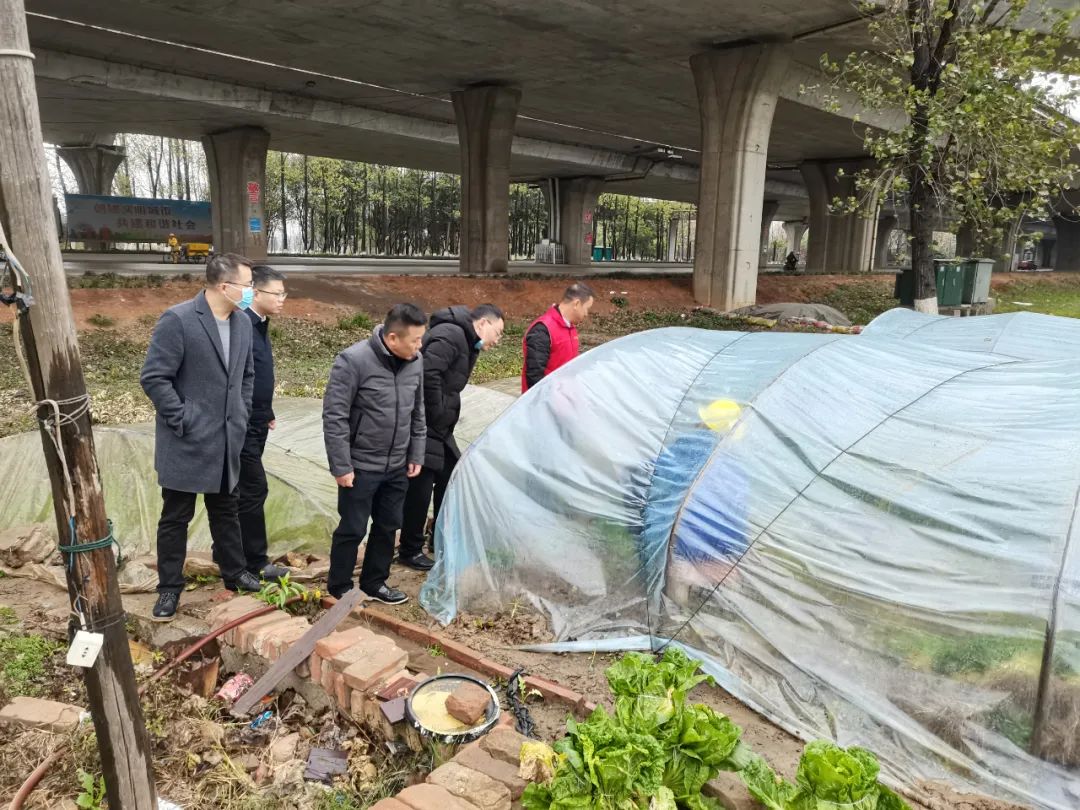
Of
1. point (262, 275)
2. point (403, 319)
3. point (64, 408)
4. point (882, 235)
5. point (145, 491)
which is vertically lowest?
point (145, 491)

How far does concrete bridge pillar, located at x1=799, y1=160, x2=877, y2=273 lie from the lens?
3195 centimetres

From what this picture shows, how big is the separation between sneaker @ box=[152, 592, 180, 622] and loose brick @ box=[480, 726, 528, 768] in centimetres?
194

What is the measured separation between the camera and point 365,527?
395cm

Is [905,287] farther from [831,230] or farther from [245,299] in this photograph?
[831,230]

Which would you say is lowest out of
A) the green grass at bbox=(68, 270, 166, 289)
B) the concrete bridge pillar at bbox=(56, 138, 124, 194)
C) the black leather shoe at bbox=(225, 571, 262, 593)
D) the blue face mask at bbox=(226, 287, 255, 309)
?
the black leather shoe at bbox=(225, 571, 262, 593)

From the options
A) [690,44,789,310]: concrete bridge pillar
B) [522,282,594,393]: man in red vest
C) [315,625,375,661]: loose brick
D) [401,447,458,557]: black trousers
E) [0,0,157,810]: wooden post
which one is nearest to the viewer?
[0,0,157,810]: wooden post

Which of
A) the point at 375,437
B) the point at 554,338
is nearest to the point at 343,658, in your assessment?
the point at 375,437

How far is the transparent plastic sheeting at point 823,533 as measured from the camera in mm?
2650

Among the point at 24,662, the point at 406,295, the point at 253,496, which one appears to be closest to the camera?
the point at 24,662

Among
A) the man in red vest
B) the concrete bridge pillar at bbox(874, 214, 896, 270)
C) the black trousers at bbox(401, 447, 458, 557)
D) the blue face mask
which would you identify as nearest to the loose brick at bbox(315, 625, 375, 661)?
the black trousers at bbox(401, 447, 458, 557)

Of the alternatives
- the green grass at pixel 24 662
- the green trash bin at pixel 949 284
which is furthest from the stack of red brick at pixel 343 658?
the green trash bin at pixel 949 284

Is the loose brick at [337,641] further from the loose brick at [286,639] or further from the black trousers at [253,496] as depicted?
the black trousers at [253,496]

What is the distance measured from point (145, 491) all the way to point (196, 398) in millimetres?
1766

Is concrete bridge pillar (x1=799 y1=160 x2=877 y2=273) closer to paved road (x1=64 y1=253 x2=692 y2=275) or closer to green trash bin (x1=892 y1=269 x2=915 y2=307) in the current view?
paved road (x1=64 y1=253 x2=692 y2=275)
